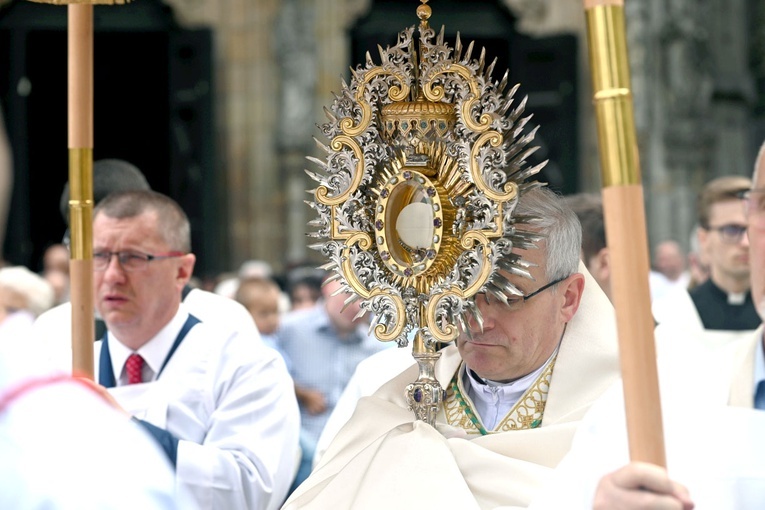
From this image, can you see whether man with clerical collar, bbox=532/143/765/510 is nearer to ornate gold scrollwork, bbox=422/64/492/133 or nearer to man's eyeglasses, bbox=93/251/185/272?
ornate gold scrollwork, bbox=422/64/492/133

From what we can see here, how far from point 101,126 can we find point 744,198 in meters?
12.5

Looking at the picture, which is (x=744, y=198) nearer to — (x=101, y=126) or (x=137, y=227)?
(x=137, y=227)

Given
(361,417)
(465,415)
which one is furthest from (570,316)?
(361,417)

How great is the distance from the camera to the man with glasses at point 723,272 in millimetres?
5383

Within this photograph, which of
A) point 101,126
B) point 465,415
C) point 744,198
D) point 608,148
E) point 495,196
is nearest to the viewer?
point 608,148

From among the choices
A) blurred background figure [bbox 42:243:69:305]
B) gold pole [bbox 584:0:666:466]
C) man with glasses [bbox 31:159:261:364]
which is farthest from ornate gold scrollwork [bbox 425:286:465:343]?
blurred background figure [bbox 42:243:69:305]

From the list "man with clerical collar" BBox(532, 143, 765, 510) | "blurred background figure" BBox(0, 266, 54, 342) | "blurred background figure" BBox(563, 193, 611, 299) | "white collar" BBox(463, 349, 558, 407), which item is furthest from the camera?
"blurred background figure" BBox(0, 266, 54, 342)

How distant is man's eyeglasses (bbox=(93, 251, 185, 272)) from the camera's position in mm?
3857

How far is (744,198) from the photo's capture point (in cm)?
238

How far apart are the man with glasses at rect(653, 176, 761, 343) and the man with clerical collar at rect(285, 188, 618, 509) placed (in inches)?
93.1

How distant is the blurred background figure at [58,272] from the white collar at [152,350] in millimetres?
4420

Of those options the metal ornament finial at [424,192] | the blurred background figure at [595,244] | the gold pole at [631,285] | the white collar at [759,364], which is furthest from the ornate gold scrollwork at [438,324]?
the blurred background figure at [595,244]

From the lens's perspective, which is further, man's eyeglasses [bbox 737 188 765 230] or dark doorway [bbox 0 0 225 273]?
dark doorway [bbox 0 0 225 273]

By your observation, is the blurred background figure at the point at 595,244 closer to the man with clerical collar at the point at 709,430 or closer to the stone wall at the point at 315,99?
the man with clerical collar at the point at 709,430
